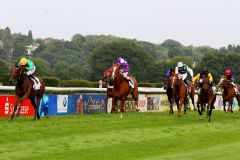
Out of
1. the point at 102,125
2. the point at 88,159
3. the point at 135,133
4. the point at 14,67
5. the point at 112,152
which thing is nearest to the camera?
the point at 88,159

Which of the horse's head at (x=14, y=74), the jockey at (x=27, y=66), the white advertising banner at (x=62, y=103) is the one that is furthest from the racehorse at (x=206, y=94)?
the horse's head at (x=14, y=74)

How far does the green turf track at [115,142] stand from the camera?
1196 centimetres

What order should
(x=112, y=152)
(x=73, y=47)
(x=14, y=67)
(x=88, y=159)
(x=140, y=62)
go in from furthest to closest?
1. (x=73, y=47)
2. (x=140, y=62)
3. (x=14, y=67)
4. (x=112, y=152)
5. (x=88, y=159)

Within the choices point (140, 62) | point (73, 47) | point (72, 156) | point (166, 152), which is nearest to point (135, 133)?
point (166, 152)

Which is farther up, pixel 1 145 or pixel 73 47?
pixel 73 47

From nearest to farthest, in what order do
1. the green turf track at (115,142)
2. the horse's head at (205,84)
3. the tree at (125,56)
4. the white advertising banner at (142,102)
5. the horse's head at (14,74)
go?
the green turf track at (115,142) → the horse's head at (14,74) → the horse's head at (205,84) → the white advertising banner at (142,102) → the tree at (125,56)

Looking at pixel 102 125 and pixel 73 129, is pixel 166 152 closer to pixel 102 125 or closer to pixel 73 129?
pixel 73 129

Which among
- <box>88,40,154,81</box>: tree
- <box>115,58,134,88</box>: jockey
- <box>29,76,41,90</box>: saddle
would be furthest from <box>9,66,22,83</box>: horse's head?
<box>88,40,154,81</box>: tree

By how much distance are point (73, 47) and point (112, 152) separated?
16855cm

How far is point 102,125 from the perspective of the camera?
1945cm

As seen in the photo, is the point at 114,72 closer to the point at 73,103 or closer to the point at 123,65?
the point at 123,65

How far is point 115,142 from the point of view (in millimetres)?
14453

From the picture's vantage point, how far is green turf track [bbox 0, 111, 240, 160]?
1196 centimetres

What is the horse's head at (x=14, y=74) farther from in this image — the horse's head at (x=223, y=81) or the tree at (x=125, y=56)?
the tree at (x=125, y=56)
